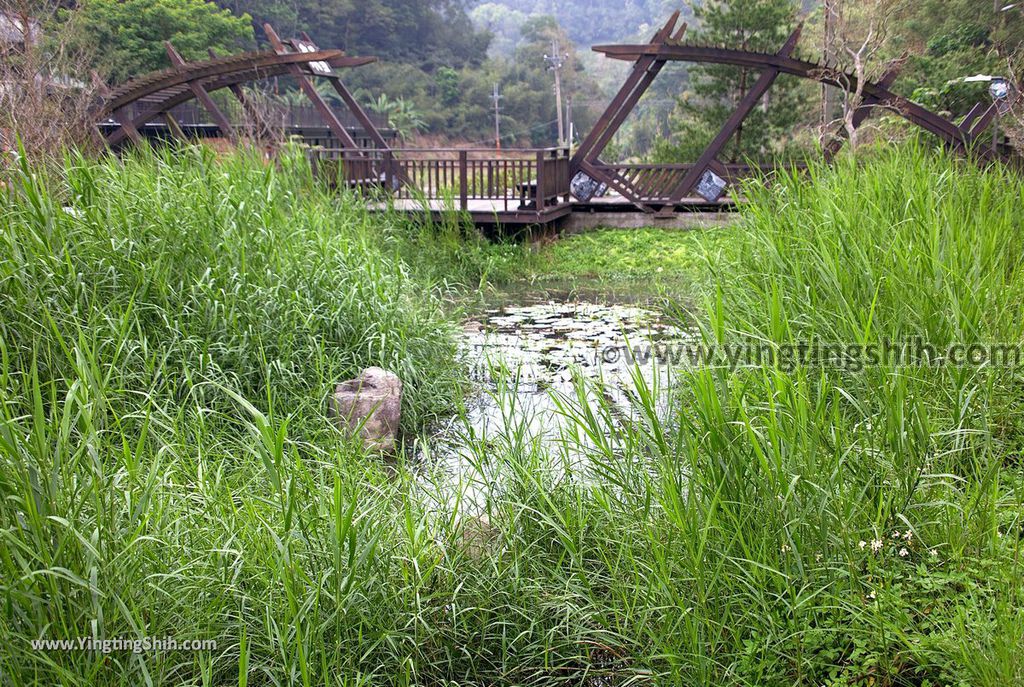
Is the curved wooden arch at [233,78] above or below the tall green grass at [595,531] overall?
above

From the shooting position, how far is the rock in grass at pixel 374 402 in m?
4.52

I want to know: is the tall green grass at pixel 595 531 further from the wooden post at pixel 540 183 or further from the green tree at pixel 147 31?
the green tree at pixel 147 31

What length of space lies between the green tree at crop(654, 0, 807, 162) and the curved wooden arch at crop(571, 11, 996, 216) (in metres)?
2.47

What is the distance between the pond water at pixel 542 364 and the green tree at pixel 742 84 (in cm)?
785

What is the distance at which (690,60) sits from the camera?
1201 cm

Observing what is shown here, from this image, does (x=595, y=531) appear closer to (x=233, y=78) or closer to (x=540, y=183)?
(x=540, y=183)

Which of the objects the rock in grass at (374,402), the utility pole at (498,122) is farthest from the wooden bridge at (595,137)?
the utility pole at (498,122)

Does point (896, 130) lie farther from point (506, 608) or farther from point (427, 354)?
point (506, 608)

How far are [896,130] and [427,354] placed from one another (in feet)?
33.0

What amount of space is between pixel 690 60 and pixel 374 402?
920cm

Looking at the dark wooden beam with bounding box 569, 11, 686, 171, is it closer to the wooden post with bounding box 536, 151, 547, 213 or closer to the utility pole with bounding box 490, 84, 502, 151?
the wooden post with bounding box 536, 151, 547, 213

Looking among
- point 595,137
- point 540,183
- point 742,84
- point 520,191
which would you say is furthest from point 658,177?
point 742,84

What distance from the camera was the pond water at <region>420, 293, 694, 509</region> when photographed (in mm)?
3895

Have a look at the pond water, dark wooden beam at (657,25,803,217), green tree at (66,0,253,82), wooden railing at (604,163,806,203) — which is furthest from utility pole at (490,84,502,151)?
the pond water
